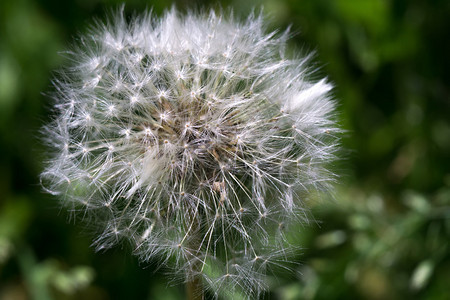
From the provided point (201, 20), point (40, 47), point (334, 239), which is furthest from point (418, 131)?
point (40, 47)

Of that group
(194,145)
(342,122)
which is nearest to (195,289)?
(194,145)

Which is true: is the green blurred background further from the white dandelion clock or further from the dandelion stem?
the dandelion stem

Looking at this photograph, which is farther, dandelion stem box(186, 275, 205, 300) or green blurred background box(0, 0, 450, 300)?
green blurred background box(0, 0, 450, 300)

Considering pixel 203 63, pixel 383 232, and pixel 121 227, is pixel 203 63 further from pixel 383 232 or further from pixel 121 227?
pixel 383 232

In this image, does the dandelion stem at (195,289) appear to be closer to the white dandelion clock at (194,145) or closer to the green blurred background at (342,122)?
the white dandelion clock at (194,145)

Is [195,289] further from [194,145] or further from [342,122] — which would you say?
[342,122]

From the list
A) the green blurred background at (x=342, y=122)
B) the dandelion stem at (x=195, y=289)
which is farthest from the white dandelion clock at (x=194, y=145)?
the green blurred background at (x=342, y=122)

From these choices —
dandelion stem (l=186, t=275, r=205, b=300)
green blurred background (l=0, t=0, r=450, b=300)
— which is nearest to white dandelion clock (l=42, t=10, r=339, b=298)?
Result: dandelion stem (l=186, t=275, r=205, b=300)
